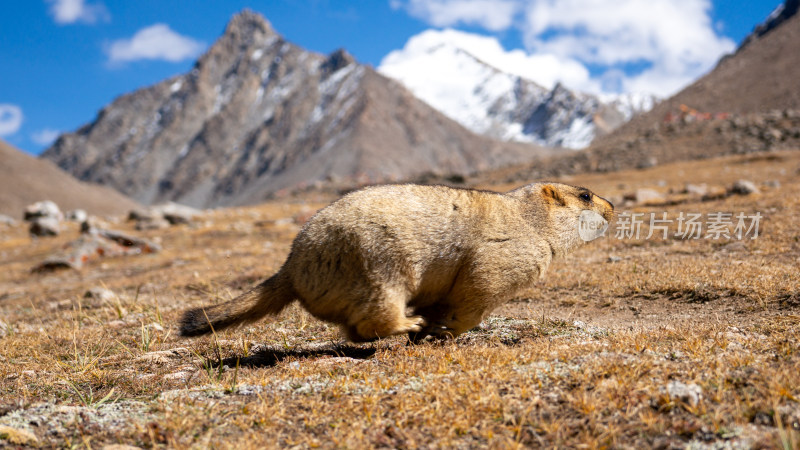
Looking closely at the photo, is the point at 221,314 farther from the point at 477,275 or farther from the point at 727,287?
the point at 727,287

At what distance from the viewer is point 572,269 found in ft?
30.2

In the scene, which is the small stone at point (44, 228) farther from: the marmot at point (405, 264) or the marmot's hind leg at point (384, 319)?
the marmot's hind leg at point (384, 319)

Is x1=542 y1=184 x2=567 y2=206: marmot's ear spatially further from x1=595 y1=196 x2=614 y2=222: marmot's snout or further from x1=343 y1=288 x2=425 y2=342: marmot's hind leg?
x1=343 y1=288 x2=425 y2=342: marmot's hind leg

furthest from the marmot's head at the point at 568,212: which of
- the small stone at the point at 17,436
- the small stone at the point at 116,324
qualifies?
the small stone at the point at 116,324

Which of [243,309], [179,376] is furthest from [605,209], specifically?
[179,376]

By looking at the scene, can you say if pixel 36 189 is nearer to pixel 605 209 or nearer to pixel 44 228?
pixel 44 228

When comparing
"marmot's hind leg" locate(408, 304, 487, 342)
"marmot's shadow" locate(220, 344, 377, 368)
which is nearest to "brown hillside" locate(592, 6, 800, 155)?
"marmot's hind leg" locate(408, 304, 487, 342)

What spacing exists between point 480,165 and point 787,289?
167296 millimetres

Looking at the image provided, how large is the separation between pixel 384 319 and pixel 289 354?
4.24 ft

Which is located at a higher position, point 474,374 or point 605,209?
point 605,209

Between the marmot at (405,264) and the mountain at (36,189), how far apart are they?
271 ft

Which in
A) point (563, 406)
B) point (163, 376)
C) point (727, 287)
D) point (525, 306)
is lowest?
point (163, 376)

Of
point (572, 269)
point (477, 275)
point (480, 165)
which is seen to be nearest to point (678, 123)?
point (572, 269)

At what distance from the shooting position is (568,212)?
20.4 feet
